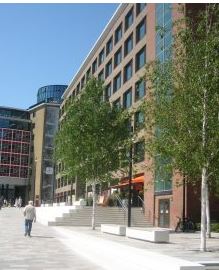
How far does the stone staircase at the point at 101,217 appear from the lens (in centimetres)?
3722

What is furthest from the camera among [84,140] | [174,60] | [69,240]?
[84,140]

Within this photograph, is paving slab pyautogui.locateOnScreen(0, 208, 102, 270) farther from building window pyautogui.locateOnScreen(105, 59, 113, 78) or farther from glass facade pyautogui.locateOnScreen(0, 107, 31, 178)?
glass facade pyautogui.locateOnScreen(0, 107, 31, 178)

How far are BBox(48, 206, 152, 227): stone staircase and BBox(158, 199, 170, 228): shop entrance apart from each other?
5.80 feet

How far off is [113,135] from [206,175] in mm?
17021

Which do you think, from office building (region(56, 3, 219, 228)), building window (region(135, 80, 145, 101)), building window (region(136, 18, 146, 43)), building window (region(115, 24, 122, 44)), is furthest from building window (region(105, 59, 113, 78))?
building window (region(135, 80, 145, 101))

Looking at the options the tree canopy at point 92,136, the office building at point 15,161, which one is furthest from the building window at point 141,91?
the office building at point 15,161

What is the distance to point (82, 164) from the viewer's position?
115 ft

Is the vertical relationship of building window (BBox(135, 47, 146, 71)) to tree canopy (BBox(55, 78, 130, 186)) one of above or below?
above

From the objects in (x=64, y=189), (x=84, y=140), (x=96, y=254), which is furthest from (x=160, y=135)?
(x=64, y=189)

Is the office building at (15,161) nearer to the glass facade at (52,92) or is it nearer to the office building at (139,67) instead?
the glass facade at (52,92)

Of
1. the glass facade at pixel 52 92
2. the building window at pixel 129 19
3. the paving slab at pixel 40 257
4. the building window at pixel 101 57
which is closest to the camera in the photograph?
the paving slab at pixel 40 257

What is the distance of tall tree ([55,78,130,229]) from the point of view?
3434 centimetres

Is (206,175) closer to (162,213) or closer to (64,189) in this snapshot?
(162,213)

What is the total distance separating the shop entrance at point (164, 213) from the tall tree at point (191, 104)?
16632 millimetres
